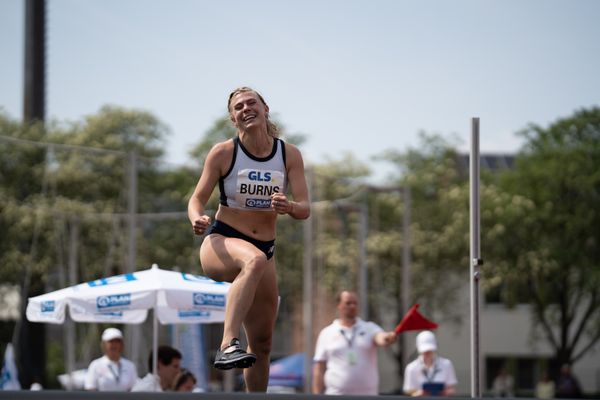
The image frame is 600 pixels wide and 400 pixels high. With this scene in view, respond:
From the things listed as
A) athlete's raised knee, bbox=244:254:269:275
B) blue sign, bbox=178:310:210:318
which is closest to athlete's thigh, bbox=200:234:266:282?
athlete's raised knee, bbox=244:254:269:275

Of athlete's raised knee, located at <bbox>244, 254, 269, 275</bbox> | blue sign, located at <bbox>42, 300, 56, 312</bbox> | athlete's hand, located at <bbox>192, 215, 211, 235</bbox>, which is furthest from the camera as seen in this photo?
blue sign, located at <bbox>42, 300, 56, 312</bbox>

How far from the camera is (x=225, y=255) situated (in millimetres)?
6219

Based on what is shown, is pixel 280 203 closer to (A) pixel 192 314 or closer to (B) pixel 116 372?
(A) pixel 192 314

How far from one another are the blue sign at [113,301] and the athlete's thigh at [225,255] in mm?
4776

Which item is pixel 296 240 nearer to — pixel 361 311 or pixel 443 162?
pixel 443 162

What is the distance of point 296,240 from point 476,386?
3933cm

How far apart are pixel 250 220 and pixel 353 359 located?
4.71 meters

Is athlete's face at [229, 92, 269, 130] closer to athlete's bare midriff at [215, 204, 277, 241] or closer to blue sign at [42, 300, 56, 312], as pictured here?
athlete's bare midriff at [215, 204, 277, 241]

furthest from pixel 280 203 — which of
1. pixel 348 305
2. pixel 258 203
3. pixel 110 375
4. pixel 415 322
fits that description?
pixel 110 375

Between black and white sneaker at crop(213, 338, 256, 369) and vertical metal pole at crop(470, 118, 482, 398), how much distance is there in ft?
4.33

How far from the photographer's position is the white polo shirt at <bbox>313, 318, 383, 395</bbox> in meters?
10.8

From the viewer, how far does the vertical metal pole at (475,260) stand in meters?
6.39

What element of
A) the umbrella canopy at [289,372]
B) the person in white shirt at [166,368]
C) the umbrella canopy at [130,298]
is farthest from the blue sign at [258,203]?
the umbrella canopy at [289,372]

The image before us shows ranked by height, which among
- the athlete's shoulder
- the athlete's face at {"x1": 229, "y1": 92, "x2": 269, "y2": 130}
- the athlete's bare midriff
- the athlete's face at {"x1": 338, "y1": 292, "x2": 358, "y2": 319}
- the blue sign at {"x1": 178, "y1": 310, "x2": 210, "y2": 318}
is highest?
the athlete's face at {"x1": 229, "y1": 92, "x2": 269, "y2": 130}
